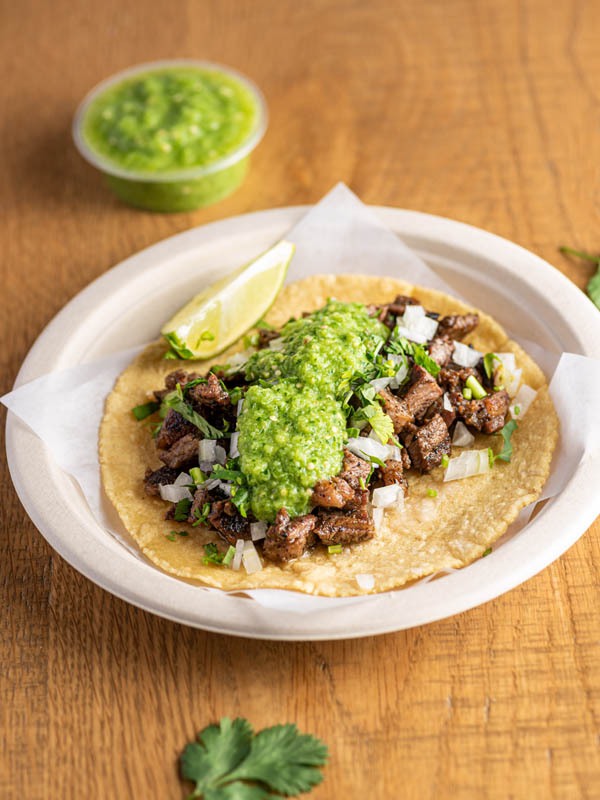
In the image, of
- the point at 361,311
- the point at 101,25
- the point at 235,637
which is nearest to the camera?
the point at 235,637

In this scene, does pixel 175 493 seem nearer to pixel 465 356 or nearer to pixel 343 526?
pixel 343 526

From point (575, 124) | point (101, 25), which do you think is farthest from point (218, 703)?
point (101, 25)

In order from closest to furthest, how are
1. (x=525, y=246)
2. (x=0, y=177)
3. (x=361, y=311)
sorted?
1. (x=361, y=311)
2. (x=525, y=246)
3. (x=0, y=177)

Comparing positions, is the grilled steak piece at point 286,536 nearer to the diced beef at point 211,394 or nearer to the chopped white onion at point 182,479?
the chopped white onion at point 182,479

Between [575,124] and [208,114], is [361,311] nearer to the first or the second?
[208,114]

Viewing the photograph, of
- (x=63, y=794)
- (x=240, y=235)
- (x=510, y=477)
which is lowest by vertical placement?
(x=63, y=794)

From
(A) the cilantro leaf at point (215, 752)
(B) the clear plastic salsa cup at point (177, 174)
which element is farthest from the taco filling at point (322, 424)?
(B) the clear plastic salsa cup at point (177, 174)

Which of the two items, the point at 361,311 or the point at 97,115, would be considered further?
the point at 97,115

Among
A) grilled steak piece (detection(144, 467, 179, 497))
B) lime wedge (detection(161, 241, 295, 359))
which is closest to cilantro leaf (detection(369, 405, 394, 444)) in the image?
grilled steak piece (detection(144, 467, 179, 497))
